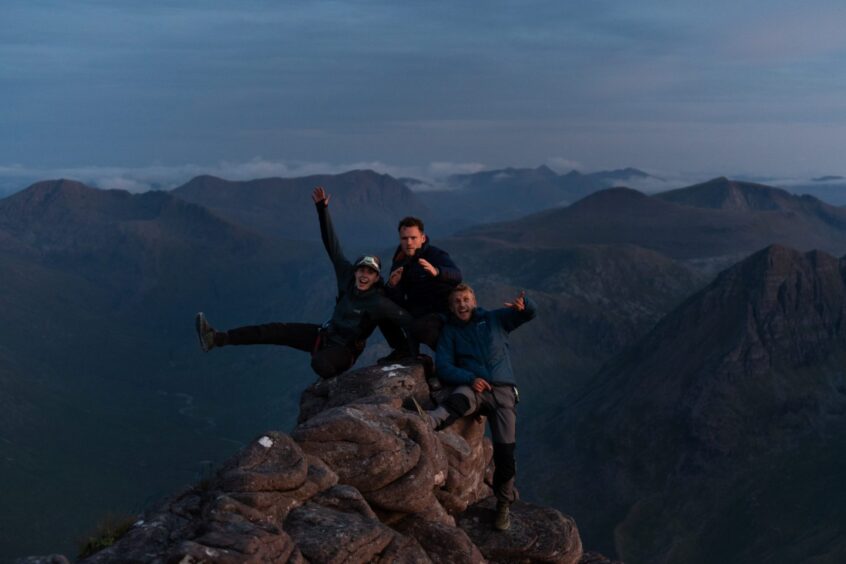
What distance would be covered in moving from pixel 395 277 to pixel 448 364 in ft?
13.5

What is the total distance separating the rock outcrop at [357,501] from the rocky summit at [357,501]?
0.03 metres

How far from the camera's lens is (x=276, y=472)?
1778 centimetres

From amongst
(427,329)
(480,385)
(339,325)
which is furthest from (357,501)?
(339,325)

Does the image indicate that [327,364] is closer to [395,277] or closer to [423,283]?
[395,277]

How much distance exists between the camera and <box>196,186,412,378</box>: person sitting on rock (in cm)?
2600

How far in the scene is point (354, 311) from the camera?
26.2 m

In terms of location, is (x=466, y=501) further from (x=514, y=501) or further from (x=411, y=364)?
(x=411, y=364)

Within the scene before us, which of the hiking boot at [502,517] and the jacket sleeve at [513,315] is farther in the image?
the jacket sleeve at [513,315]

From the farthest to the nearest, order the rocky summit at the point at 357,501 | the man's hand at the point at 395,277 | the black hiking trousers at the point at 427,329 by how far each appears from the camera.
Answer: the man's hand at the point at 395,277 < the black hiking trousers at the point at 427,329 < the rocky summit at the point at 357,501

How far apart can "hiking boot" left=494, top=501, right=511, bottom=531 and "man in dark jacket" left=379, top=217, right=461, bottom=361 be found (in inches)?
202

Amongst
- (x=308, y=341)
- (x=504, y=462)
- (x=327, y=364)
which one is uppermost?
(x=308, y=341)

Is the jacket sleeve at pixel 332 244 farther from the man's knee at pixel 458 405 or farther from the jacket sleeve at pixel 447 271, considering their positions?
the man's knee at pixel 458 405

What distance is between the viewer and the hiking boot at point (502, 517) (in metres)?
22.4

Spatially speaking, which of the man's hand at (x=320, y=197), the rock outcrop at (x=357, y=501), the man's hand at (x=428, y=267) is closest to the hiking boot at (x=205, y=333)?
the rock outcrop at (x=357, y=501)
